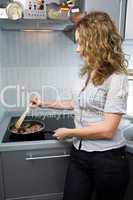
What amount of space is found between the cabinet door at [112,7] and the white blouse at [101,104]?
54 centimetres

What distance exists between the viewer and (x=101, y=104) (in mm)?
1061

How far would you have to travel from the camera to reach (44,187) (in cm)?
145

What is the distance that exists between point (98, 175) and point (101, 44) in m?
0.60

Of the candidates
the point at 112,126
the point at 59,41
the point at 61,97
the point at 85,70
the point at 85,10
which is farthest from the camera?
the point at 61,97

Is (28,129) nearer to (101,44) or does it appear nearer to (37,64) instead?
(37,64)

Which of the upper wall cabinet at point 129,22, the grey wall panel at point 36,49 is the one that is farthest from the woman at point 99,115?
the grey wall panel at point 36,49

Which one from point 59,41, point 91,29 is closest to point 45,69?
point 59,41

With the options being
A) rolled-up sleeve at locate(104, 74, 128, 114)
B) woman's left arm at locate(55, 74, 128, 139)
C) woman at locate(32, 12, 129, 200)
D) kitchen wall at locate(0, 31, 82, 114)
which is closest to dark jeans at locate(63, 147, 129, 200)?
woman at locate(32, 12, 129, 200)

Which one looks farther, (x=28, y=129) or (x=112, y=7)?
(x=28, y=129)

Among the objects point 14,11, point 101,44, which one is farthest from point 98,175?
point 14,11

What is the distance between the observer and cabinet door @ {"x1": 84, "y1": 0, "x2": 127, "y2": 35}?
1367 millimetres

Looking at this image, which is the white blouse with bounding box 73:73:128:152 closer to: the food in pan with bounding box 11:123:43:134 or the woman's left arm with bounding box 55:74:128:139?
the woman's left arm with bounding box 55:74:128:139

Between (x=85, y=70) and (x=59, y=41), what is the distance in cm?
73

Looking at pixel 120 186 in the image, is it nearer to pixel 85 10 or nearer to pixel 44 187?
pixel 44 187
